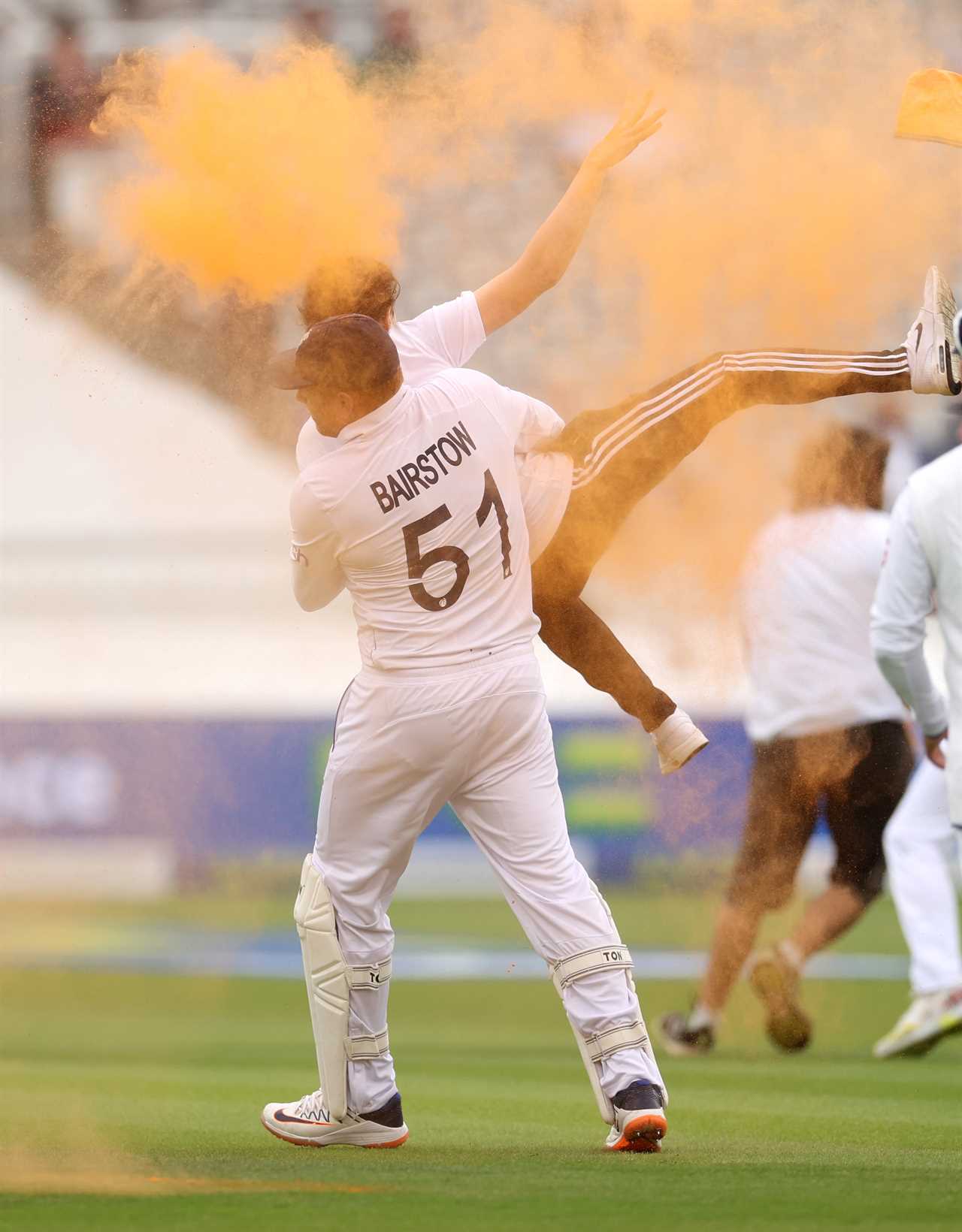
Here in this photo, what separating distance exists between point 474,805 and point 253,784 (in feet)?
28.9

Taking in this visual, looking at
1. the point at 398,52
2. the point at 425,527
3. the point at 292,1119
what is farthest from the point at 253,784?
the point at 425,527

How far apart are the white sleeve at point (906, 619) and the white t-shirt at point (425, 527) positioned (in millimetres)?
1155

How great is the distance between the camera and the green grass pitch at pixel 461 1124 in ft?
13.5

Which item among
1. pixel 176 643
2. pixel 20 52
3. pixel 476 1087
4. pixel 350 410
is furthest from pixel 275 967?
pixel 20 52

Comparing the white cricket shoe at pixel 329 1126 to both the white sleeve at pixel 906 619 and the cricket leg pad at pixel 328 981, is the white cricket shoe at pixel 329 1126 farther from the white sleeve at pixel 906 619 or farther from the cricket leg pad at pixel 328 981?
the white sleeve at pixel 906 619

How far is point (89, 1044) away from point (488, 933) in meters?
4.20

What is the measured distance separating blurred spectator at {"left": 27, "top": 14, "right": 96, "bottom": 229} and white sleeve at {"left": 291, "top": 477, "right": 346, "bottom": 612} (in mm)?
1559

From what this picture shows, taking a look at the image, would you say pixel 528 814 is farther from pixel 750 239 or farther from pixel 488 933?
pixel 488 933

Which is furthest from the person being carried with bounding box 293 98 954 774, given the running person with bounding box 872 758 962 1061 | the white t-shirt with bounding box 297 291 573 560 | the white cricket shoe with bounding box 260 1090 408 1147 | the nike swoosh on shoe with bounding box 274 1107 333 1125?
the running person with bounding box 872 758 962 1061

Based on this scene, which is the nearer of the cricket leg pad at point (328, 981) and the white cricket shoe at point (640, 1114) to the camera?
the white cricket shoe at point (640, 1114)

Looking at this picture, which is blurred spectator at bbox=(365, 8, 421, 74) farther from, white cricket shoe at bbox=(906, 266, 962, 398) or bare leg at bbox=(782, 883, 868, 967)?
bare leg at bbox=(782, 883, 868, 967)

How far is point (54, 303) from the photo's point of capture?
5684 millimetres

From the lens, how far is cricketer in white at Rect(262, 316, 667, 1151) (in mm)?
4789

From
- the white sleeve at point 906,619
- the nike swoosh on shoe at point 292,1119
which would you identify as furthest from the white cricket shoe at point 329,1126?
the white sleeve at point 906,619
